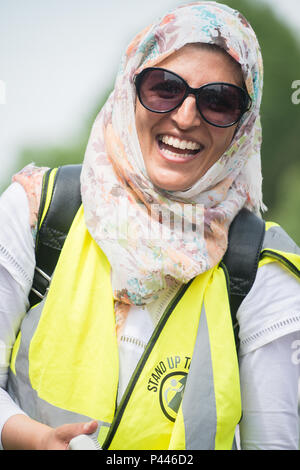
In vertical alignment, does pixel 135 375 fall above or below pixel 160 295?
below

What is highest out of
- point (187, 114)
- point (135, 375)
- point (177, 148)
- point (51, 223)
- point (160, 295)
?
point (187, 114)

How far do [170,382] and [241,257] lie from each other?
418 millimetres

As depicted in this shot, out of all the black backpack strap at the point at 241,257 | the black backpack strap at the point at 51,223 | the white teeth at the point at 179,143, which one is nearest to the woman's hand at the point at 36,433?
the black backpack strap at the point at 51,223

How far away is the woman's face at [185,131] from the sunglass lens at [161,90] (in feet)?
0.07

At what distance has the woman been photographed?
1.40m

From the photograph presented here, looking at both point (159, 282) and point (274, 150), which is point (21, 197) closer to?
point (159, 282)

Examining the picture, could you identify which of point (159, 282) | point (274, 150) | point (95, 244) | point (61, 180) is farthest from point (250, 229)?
point (274, 150)

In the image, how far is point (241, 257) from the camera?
5.01 feet

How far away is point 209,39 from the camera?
1451 millimetres

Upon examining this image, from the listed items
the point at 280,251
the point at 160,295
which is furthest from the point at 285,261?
the point at 160,295

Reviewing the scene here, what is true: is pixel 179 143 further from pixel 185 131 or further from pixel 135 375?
pixel 135 375

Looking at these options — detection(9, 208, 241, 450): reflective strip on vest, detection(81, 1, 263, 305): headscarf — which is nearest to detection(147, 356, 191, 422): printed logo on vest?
detection(9, 208, 241, 450): reflective strip on vest

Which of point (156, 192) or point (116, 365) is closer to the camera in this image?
point (116, 365)

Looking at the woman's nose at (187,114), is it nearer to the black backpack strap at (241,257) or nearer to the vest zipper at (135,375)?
the black backpack strap at (241,257)
